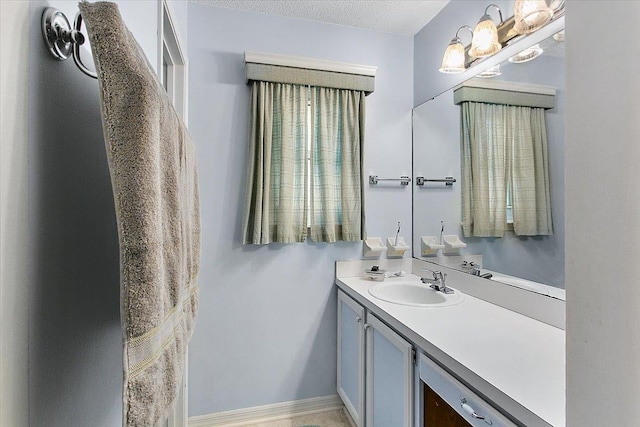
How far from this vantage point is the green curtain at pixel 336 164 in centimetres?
195

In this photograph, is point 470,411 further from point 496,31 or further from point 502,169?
point 496,31

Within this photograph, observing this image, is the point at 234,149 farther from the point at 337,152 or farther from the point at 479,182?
the point at 479,182

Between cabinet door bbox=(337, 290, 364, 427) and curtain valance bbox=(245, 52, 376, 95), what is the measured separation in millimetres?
1305

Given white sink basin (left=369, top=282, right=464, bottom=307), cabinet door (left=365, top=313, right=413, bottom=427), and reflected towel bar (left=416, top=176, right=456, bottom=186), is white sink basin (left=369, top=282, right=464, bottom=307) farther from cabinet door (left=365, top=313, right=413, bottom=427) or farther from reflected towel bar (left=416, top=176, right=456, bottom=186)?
reflected towel bar (left=416, top=176, right=456, bottom=186)

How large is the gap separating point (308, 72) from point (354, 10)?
18.8 inches

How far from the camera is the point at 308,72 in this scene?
1.90m

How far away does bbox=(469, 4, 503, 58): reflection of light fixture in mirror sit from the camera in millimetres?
1528

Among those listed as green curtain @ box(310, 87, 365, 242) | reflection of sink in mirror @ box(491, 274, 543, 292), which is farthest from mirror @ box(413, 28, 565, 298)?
green curtain @ box(310, 87, 365, 242)

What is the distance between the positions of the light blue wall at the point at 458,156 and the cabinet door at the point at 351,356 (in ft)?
2.33

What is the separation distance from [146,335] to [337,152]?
1678 mm

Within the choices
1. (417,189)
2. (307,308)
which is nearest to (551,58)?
(417,189)

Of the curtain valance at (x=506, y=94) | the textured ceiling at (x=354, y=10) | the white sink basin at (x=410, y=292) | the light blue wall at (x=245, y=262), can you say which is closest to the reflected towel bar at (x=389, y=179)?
the light blue wall at (x=245, y=262)

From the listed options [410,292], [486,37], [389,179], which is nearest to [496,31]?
[486,37]

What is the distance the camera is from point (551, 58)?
1287 mm
